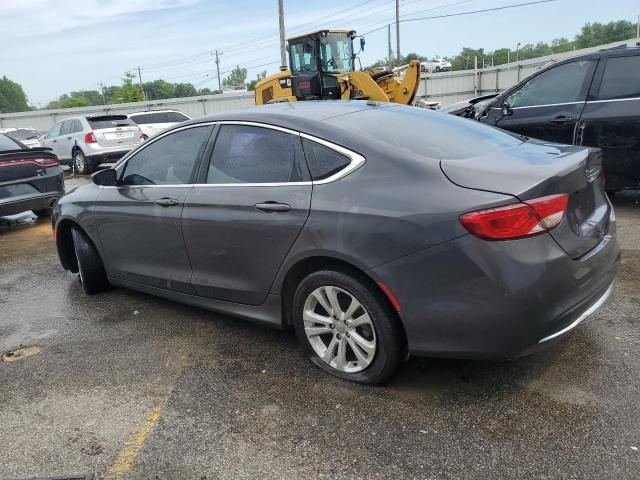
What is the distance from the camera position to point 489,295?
254 centimetres

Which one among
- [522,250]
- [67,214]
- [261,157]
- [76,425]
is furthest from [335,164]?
[67,214]

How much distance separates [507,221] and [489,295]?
0.35 m

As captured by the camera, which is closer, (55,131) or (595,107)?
(595,107)

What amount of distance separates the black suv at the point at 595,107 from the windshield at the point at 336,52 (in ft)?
24.9

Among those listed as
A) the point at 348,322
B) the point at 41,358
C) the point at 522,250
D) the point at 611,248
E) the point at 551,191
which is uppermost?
the point at 551,191

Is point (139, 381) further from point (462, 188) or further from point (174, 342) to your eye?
point (462, 188)

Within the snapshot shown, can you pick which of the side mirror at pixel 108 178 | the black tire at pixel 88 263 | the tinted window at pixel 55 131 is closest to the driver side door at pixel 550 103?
the side mirror at pixel 108 178

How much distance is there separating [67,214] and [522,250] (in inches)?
156

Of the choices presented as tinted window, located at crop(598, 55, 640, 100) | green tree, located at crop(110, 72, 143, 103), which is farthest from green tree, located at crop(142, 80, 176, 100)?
tinted window, located at crop(598, 55, 640, 100)

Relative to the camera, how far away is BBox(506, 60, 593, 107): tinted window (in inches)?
247

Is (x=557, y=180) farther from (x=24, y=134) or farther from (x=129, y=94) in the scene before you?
(x=129, y=94)

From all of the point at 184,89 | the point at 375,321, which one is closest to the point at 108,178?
the point at 375,321

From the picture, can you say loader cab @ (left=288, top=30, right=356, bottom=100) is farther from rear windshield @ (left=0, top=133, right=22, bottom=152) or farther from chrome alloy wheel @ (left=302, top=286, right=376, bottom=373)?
chrome alloy wheel @ (left=302, top=286, right=376, bottom=373)

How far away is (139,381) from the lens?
11.0ft
